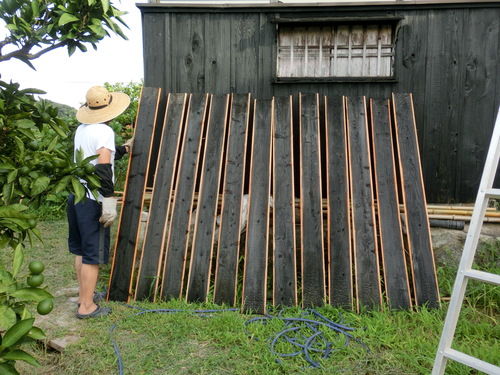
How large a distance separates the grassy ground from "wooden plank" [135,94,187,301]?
221 mm

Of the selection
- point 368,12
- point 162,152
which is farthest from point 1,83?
point 368,12

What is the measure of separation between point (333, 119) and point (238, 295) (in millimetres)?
1911

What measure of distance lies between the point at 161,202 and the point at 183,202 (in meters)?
0.21

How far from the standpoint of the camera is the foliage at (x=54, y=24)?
149cm

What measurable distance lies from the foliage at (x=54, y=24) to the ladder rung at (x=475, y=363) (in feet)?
7.26

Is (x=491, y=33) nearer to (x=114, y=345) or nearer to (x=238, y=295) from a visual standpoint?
(x=238, y=295)

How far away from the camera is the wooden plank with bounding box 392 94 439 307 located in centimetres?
346

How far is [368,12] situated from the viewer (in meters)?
5.01

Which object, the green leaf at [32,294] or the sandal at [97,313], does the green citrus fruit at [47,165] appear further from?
the sandal at [97,313]

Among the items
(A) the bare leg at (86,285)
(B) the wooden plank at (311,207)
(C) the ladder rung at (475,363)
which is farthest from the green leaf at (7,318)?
(B) the wooden plank at (311,207)

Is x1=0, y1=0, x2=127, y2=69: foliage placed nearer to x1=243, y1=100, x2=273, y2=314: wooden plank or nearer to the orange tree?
the orange tree

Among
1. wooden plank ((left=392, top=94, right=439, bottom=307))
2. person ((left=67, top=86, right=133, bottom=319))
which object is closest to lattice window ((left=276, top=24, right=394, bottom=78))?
wooden plank ((left=392, top=94, right=439, bottom=307))

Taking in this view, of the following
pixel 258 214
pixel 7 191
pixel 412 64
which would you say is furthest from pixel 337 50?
pixel 7 191

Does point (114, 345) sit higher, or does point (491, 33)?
point (491, 33)
